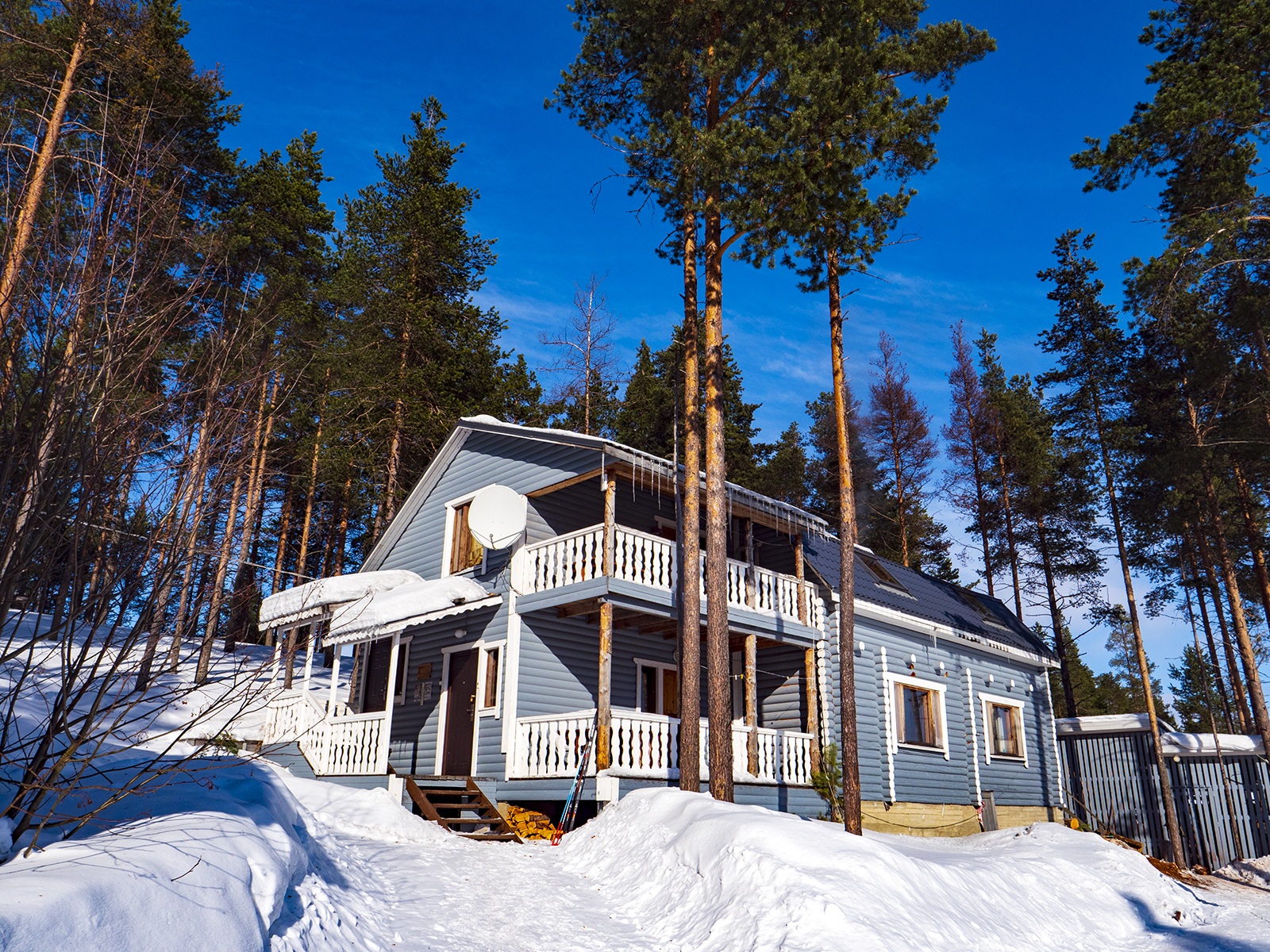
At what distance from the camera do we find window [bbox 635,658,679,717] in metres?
16.0

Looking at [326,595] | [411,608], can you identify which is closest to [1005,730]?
[411,608]

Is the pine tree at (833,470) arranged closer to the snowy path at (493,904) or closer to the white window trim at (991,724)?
the white window trim at (991,724)

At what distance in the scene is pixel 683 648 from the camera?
475 inches

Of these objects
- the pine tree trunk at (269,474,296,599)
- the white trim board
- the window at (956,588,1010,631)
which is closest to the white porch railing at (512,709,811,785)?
the white trim board

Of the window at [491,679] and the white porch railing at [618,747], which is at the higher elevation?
the window at [491,679]

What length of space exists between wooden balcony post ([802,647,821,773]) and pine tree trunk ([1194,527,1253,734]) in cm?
1337

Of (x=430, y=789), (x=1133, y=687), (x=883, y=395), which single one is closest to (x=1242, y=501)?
(x=883, y=395)

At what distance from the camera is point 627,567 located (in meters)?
13.6

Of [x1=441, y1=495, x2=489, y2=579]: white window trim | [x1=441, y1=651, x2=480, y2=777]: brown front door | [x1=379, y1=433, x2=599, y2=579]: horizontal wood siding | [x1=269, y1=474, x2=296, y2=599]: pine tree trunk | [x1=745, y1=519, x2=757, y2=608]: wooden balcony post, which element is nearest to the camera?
[x1=745, y1=519, x2=757, y2=608]: wooden balcony post

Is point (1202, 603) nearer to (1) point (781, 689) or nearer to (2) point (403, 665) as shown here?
(1) point (781, 689)

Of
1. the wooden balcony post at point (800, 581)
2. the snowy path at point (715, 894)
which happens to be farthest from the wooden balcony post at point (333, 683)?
the wooden balcony post at point (800, 581)

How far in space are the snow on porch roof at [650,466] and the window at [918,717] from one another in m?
4.23

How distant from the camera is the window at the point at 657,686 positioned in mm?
16016

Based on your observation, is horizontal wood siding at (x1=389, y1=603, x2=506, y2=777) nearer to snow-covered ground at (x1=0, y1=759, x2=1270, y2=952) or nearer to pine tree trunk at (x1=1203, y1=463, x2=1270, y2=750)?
snow-covered ground at (x1=0, y1=759, x2=1270, y2=952)
